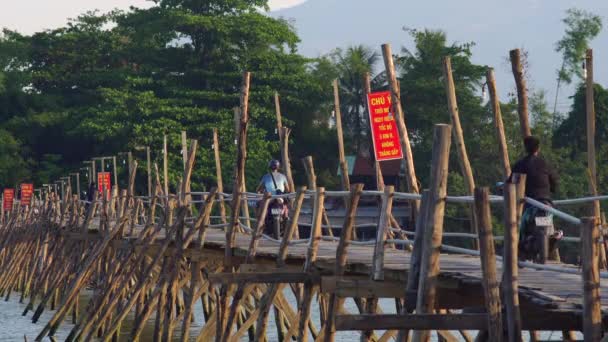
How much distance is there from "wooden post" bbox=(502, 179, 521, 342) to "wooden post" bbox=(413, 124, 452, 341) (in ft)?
4.18

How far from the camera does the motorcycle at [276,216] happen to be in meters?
21.4

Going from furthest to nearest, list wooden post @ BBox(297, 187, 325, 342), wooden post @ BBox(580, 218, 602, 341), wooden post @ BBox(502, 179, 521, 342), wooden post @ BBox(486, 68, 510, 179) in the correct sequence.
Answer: wooden post @ BBox(486, 68, 510, 179), wooden post @ BBox(297, 187, 325, 342), wooden post @ BBox(502, 179, 521, 342), wooden post @ BBox(580, 218, 602, 341)

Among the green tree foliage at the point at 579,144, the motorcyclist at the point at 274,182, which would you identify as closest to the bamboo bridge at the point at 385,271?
the motorcyclist at the point at 274,182

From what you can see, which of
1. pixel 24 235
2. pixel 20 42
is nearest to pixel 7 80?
pixel 20 42

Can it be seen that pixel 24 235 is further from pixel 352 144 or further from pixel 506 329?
pixel 506 329

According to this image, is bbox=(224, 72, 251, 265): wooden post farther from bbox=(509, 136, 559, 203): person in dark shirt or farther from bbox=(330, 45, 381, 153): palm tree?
bbox=(330, 45, 381, 153): palm tree

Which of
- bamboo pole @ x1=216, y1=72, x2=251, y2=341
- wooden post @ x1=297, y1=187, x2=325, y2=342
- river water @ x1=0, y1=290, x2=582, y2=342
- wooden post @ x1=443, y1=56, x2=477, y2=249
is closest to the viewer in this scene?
wooden post @ x1=297, y1=187, x2=325, y2=342

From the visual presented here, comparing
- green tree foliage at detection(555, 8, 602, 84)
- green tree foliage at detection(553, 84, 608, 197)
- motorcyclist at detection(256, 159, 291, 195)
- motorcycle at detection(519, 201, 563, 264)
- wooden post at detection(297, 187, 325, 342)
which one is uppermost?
green tree foliage at detection(555, 8, 602, 84)

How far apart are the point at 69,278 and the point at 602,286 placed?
2173cm

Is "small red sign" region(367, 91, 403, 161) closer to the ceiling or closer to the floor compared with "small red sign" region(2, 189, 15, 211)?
closer to the ceiling

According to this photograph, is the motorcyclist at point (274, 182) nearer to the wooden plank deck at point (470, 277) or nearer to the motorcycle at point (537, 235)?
the wooden plank deck at point (470, 277)

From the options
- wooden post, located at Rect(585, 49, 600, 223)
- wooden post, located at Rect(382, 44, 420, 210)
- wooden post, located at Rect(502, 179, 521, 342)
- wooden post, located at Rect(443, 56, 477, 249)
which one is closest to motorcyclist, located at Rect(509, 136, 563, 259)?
wooden post, located at Rect(585, 49, 600, 223)

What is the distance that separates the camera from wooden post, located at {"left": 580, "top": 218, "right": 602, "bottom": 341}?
32.6ft

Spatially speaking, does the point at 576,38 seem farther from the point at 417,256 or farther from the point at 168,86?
the point at 417,256
